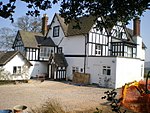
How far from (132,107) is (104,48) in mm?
17895

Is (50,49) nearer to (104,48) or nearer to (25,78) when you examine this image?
(25,78)

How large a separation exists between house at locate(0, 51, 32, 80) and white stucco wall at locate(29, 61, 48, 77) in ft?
7.95

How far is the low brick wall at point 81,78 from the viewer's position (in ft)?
84.0

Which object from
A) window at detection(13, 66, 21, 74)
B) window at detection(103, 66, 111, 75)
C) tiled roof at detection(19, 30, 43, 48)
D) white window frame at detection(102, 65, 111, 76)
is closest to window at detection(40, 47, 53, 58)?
tiled roof at detection(19, 30, 43, 48)

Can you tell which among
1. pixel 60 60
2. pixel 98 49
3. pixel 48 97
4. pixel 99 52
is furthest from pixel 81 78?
pixel 48 97

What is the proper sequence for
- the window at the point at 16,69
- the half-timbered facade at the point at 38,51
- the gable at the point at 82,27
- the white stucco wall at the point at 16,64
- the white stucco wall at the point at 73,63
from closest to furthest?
the white stucco wall at the point at 16,64, the window at the point at 16,69, the gable at the point at 82,27, the white stucco wall at the point at 73,63, the half-timbered facade at the point at 38,51

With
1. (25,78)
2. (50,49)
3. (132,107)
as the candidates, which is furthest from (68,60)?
(132,107)

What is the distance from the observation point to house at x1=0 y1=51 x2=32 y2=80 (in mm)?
24641

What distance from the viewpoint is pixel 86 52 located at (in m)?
26.5

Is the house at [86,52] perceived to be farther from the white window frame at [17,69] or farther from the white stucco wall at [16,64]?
the white window frame at [17,69]

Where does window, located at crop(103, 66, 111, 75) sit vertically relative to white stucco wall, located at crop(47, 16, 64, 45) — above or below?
below

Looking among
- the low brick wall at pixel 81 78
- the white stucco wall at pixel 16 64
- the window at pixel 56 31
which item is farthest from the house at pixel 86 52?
the white stucco wall at pixel 16 64

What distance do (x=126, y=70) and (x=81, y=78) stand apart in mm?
6062

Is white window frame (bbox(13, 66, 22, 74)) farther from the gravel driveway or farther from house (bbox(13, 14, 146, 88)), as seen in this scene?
the gravel driveway
